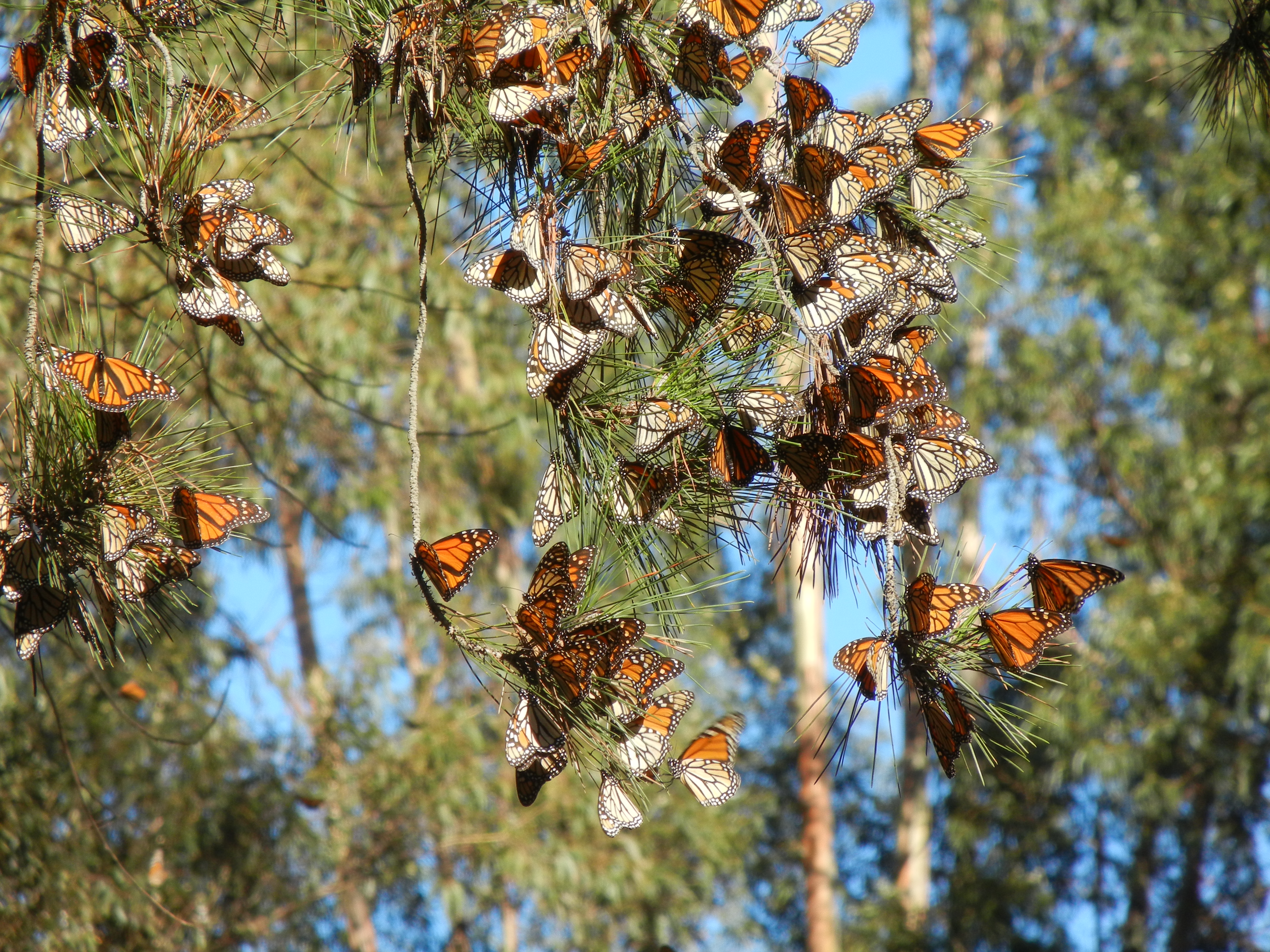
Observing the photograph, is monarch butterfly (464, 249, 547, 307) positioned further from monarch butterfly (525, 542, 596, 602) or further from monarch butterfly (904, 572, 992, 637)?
monarch butterfly (904, 572, 992, 637)

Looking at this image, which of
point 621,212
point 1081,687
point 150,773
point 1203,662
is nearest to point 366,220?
point 150,773

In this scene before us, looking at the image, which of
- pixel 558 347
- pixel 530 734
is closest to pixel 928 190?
pixel 558 347

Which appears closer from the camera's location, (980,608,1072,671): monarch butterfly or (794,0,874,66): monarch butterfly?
(980,608,1072,671): monarch butterfly

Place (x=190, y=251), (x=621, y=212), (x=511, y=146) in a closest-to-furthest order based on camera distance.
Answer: (x=190, y=251), (x=511, y=146), (x=621, y=212)

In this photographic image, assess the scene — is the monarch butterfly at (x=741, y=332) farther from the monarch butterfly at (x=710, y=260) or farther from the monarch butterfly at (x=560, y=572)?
the monarch butterfly at (x=560, y=572)

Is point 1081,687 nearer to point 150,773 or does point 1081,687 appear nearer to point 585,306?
point 150,773

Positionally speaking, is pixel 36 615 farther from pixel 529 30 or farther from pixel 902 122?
pixel 902 122

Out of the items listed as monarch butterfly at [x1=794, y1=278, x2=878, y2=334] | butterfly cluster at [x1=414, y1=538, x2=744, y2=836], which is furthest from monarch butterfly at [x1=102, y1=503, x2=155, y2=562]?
monarch butterfly at [x1=794, y1=278, x2=878, y2=334]
